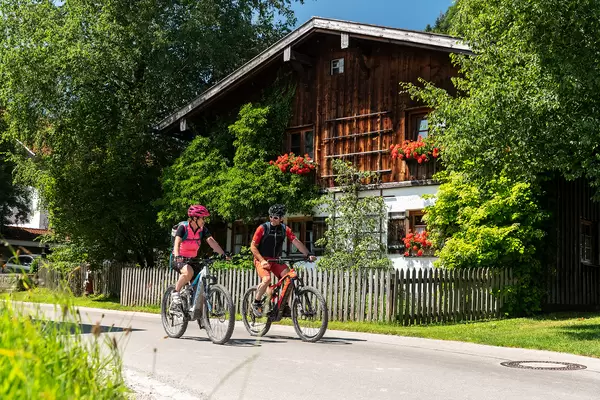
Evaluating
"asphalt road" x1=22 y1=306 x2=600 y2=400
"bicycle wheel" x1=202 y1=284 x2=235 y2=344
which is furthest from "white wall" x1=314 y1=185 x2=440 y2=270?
"bicycle wheel" x1=202 y1=284 x2=235 y2=344

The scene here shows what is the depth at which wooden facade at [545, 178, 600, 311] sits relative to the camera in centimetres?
1952

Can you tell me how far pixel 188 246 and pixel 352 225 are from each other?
10699mm

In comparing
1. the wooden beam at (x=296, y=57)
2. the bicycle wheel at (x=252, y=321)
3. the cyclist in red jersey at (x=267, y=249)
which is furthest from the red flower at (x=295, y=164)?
the cyclist in red jersey at (x=267, y=249)

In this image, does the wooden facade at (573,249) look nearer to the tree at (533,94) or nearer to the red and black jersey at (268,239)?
the tree at (533,94)

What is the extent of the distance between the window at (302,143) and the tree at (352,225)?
2039mm

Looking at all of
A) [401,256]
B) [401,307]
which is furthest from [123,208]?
[401,307]

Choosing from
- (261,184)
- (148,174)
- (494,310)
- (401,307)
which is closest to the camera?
(401,307)

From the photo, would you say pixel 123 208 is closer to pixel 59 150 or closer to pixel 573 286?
pixel 59 150

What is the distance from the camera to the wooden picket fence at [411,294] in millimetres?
15328

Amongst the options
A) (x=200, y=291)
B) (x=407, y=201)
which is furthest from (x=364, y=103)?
(x=200, y=291)

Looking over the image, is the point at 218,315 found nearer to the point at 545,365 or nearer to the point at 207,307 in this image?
the point at 207,307

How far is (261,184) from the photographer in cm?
2312

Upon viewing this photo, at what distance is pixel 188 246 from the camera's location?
1133cm

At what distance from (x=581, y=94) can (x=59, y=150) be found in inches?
762
